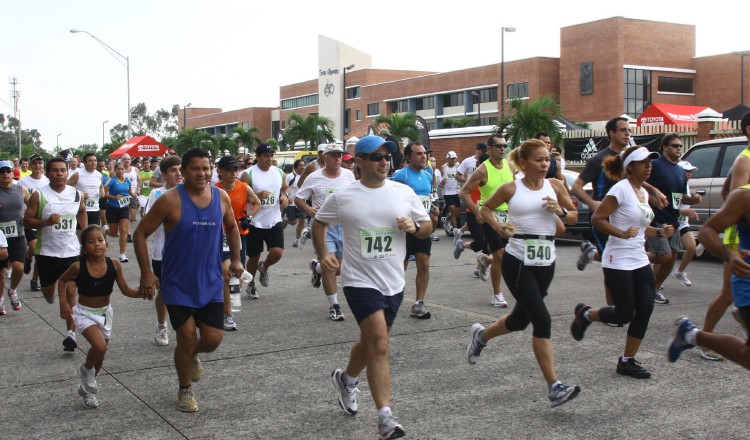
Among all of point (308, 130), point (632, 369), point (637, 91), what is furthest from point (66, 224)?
point (637, 91)

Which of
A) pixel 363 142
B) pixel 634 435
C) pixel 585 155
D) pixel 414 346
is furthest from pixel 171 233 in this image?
pixel 585 155

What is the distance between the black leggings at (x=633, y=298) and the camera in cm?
603

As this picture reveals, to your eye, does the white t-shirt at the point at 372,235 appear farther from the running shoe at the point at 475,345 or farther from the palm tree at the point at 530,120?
the palm tree at the point at 530,120

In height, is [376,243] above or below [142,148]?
below

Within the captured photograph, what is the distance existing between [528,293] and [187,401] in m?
2.36

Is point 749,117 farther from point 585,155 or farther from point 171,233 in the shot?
point 585,155

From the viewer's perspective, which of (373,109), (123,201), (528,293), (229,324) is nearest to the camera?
(528,293)

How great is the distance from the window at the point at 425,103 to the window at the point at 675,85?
2281 centimetres

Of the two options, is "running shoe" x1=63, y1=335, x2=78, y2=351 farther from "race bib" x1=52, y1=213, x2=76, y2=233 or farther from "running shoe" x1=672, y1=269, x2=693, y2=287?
"running shoe" x1=672, y1=269, x2=693, y2=287

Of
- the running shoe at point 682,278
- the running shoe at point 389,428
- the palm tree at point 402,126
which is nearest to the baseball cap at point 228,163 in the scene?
the running shoe at point 389,428

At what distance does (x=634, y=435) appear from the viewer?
474 cm

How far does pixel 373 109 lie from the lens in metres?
88.4

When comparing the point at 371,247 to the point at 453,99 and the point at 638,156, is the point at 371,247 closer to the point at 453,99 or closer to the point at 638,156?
the point at 638,156

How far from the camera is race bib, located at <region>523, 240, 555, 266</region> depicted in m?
5.79
